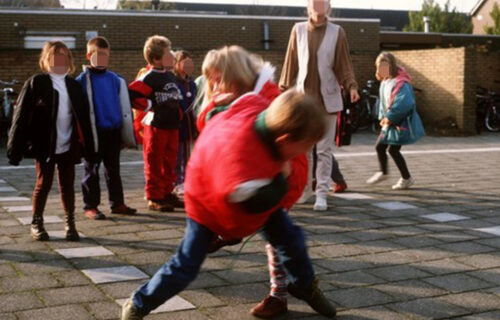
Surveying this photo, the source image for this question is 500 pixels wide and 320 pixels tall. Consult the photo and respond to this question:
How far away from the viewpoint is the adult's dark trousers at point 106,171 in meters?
6.79

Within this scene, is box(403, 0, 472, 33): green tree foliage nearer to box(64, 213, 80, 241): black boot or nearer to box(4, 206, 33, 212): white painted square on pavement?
box(4, 206, 33, 212): white painted square on pavement

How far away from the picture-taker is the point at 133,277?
4703mm

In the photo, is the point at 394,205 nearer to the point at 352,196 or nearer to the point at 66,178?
the point at 352,196

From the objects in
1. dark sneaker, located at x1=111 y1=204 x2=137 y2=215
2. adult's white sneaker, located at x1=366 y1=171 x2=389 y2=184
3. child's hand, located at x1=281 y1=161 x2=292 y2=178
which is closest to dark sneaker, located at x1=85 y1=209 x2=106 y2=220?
dark sneaker, located at x1=111 y1=204 x2=137 y2=215

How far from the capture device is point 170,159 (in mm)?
7398

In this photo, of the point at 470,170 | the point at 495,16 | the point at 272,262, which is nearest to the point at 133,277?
the point at 272,262

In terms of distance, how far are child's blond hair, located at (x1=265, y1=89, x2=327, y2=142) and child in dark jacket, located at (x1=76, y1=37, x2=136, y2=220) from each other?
11.4 feet

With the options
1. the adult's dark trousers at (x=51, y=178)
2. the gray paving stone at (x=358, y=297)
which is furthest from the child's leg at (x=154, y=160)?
the gray paving stone at (x=358, y=297)

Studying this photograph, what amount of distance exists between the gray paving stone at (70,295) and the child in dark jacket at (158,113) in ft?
9.02

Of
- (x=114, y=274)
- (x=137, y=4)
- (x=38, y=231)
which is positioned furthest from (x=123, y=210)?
(x=137, y=4)

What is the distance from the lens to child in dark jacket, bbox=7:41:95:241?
561 centimetres

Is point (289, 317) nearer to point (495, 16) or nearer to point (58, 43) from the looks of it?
point (58, 43)

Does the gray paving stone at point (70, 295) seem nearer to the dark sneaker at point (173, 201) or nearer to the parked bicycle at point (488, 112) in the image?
the dark sneaker at point (173, 201)

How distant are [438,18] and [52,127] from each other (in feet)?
127
